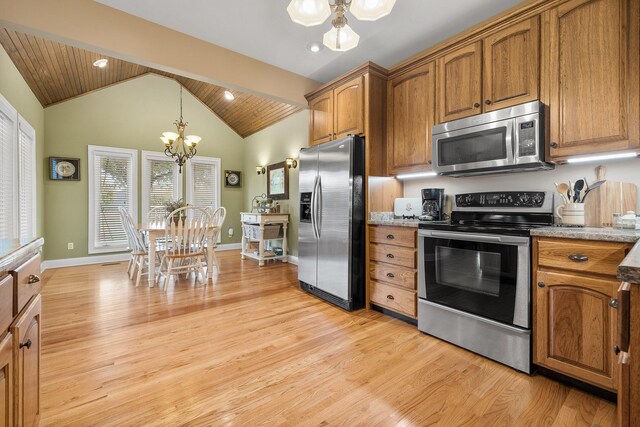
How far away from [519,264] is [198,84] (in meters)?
6.26

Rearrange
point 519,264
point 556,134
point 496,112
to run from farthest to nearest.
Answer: point 496,112 < point 556,134 < point 519,264

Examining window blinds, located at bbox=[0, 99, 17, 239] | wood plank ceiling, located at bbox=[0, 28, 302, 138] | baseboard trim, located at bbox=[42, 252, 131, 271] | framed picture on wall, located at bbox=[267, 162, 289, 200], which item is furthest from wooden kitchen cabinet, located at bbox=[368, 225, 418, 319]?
baseboard trim, located at bbox=[42, 252, 131, 271]

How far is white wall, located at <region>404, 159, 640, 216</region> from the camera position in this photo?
1917mm

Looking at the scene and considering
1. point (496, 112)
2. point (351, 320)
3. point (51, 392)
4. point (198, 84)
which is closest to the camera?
point (51, 392)

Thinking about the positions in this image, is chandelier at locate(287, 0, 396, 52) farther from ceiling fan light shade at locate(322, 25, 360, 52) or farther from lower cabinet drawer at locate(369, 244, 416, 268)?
lower cabinet drawer at locate(369, 244, 416, 268)

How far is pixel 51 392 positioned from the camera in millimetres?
1625

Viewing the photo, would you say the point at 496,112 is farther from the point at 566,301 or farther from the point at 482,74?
the point at 566,301

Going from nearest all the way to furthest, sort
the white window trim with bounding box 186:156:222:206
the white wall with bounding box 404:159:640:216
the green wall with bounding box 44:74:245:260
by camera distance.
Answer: the white wall with bounding box 404:159:640:216 → the green wall with bounding box 44:74:245:260 → the white window trim with bounding box 186:156:222:206

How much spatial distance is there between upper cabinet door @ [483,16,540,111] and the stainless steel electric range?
28.1 inches

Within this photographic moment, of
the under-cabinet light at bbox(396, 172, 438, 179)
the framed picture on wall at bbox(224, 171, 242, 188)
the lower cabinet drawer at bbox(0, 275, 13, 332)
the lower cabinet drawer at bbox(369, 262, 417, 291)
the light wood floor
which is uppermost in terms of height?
the framed picture on wall at bbox(224, 171, 242, 188)

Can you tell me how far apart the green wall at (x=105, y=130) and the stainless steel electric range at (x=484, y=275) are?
5.47 m

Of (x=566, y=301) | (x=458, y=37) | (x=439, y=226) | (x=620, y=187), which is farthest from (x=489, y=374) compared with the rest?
(x=458, y=37)

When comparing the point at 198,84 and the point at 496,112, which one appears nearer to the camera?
the point at 496,112

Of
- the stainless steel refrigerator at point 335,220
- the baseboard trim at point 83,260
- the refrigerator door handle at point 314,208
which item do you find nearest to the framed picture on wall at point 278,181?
the stainless steel refrigerator at point 335,220
